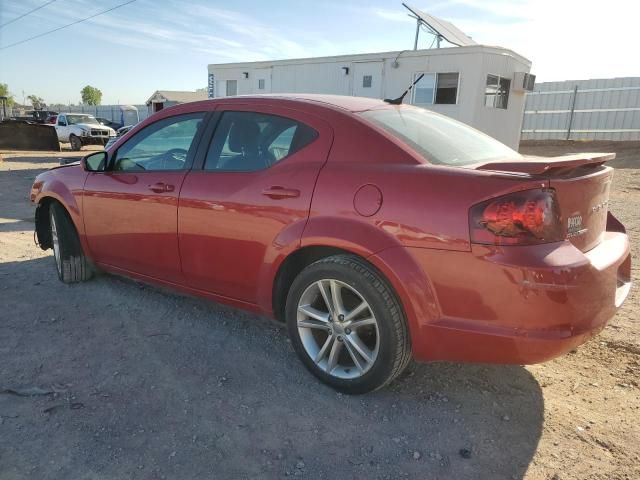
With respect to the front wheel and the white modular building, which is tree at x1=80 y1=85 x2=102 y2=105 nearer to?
the white modular building

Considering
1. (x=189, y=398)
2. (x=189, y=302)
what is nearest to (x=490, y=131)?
(x=189, y=302)

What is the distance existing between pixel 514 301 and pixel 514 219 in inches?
14.2

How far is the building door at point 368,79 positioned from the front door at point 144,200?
10896 millimetres

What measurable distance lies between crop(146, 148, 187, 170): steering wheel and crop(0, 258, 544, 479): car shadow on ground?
117 centimetres

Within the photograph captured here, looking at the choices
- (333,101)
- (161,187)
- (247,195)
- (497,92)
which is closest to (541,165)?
(333,101)

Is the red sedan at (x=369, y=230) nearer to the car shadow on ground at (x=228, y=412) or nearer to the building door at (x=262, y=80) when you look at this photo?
the car shadow on ground at (x=228, y=412)

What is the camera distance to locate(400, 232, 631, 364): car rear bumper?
2.14 meters

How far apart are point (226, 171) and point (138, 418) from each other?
5.03ft

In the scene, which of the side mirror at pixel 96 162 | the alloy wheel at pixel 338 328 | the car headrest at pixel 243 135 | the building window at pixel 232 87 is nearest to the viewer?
the alloy wheel at pixel 338 328

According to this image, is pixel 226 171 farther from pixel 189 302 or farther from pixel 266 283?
pixel 189 302

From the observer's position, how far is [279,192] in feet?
9.33

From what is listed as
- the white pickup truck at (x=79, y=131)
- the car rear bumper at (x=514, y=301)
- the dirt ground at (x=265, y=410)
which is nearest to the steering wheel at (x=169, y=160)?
the dirt ground at (x=265, y=410)

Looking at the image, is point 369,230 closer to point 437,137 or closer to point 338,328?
point 338,328

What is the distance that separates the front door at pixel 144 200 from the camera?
135 inches
